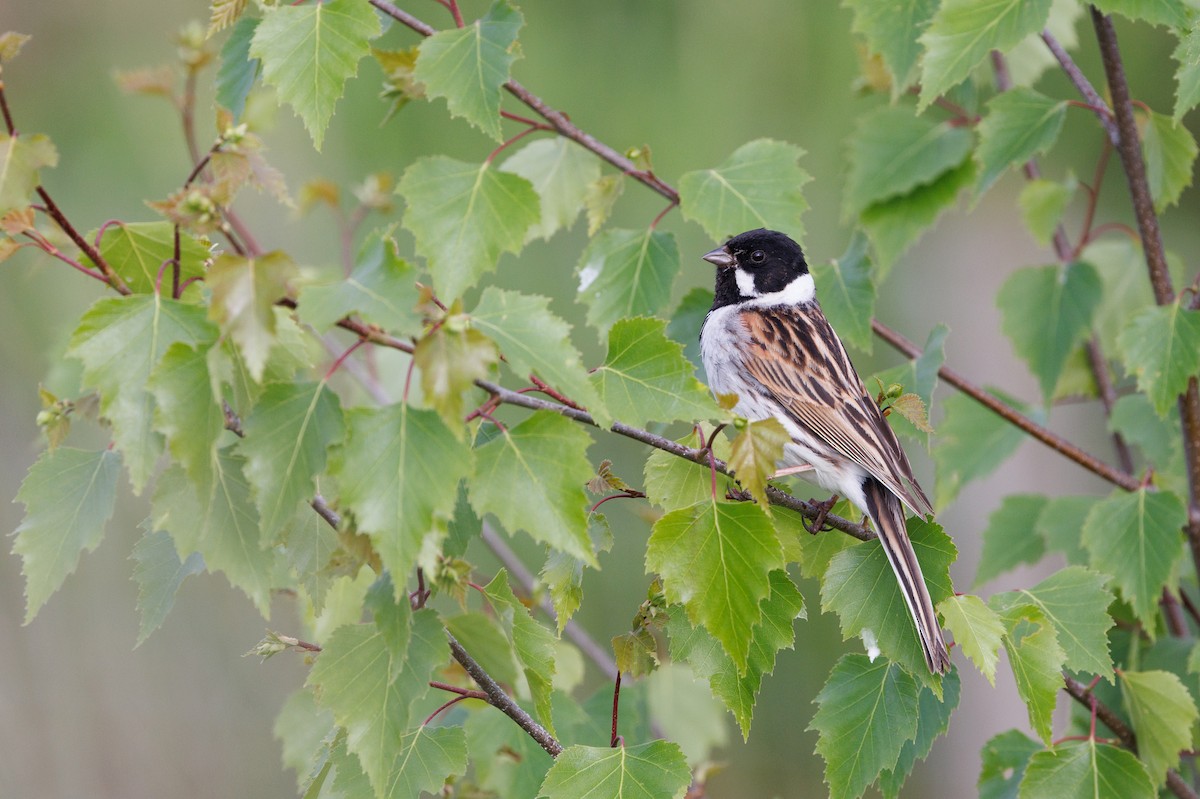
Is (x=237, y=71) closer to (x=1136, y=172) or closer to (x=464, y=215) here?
(x=464, y=215)

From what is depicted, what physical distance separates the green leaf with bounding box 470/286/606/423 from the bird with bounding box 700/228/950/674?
686 millimetres

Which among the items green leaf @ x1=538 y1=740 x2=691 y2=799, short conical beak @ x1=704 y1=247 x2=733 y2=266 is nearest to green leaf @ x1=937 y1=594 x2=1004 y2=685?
green leaf @ x1=538 y1=740 x2=691 y2=799

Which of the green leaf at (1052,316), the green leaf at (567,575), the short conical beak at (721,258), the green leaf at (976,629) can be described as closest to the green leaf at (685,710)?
the short conical beak at (721,258)

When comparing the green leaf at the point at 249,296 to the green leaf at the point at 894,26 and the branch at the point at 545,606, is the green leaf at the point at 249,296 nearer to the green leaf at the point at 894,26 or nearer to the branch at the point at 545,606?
the green leaf at the point at 894,26

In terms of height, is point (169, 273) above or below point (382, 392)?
above

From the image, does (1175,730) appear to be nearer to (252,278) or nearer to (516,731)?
(516,731)

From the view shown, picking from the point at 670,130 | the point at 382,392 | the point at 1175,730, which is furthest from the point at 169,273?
the point at 670,130

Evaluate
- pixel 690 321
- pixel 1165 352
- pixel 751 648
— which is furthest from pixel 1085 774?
pixel 690 321

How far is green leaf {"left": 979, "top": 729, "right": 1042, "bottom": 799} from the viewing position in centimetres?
230

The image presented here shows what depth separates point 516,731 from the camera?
8.06ft

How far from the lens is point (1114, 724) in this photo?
7.43 feet

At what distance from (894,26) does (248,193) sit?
3446 mm

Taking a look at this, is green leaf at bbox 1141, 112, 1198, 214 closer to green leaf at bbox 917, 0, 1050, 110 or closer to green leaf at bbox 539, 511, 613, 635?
green leaf at bbox 917, 0, 1050, 110

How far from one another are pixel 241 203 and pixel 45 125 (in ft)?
2.70
